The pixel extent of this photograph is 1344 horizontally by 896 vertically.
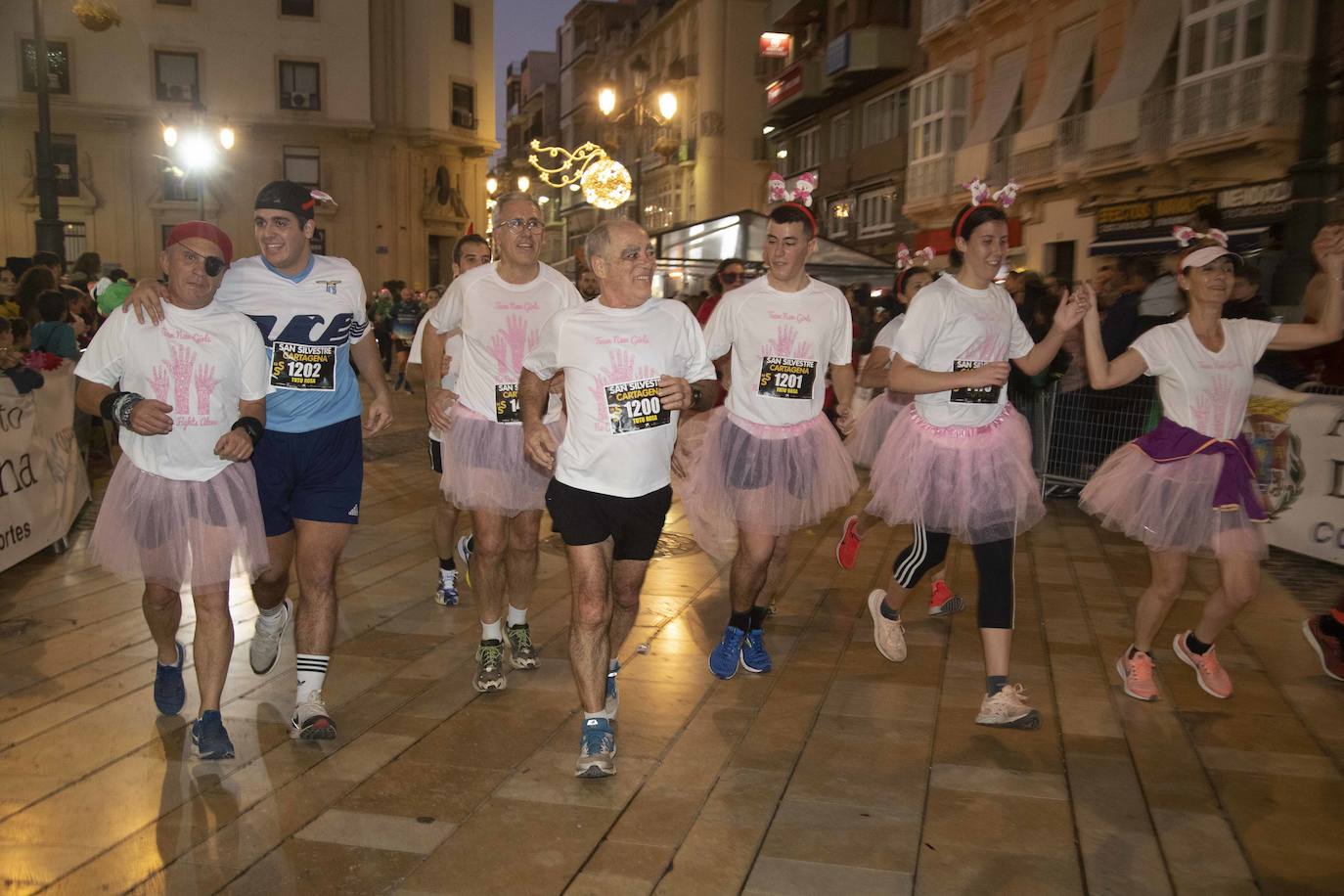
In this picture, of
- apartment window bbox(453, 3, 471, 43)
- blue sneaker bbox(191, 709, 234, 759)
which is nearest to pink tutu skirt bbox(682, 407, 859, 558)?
blue sneaker bbox(191, 709, 234, 759)

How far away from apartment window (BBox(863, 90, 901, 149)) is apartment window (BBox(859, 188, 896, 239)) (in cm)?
154

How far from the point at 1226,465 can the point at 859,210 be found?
101 feet

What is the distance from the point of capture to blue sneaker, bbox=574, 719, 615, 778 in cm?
448

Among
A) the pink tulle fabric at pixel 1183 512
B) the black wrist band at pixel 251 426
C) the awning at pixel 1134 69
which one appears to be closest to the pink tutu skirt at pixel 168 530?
the black wrist band at pixel 251 426

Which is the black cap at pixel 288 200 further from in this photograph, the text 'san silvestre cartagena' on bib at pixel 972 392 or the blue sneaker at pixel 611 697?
the text 'san silvestre cartagena' on bib at pixel 972 392

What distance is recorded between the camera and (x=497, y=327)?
5805 mm

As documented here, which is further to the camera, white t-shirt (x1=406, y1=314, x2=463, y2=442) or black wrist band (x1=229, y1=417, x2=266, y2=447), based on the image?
white t-shirt (x1=406, y1=314, x2=463, y2=442)

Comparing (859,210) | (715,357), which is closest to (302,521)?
(715,357)

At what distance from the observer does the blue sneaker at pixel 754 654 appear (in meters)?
5.91

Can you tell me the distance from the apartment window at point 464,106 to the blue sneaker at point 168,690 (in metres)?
50.4

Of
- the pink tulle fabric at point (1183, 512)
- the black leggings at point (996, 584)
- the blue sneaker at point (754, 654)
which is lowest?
the blue sneaker at point (754, 654)

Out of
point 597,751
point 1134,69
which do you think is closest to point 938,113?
point 1134,69

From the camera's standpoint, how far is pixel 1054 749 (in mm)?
4914

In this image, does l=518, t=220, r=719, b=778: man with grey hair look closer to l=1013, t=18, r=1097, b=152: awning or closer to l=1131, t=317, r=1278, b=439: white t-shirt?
l=1131, t=317, r=1278, b=439: white t-shirt
